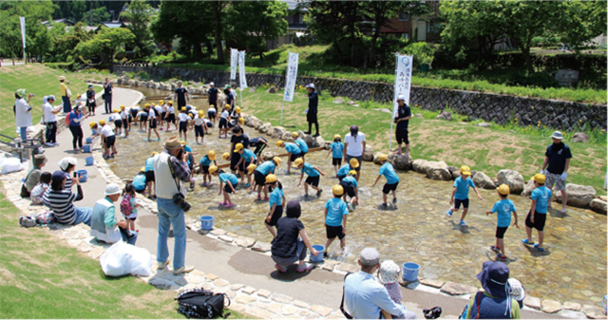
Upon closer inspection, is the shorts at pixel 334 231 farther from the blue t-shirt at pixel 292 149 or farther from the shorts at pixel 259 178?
the blue t-shirt at pixel 292 149

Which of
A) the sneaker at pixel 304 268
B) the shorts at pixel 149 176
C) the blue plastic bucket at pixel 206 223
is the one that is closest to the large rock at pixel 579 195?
the sneaker at pixel 304 268

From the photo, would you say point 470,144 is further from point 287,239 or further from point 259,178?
point 287,239

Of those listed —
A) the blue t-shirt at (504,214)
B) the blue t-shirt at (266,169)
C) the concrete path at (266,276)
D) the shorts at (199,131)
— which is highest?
the shorts at (199,131)

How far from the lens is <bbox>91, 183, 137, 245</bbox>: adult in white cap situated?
23.2 ft

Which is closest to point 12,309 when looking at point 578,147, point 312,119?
point 312,119

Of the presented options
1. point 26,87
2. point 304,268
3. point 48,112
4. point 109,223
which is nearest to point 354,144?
point 304,268

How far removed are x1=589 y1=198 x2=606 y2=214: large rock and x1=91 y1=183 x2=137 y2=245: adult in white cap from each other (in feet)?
35.3

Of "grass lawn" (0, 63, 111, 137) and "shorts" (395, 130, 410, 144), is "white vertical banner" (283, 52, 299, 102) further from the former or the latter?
"grass lawn" (0, 63, 111, 137)

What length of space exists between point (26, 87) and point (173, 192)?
24095 mm

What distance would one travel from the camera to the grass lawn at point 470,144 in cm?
1204

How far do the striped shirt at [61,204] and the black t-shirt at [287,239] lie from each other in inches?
171

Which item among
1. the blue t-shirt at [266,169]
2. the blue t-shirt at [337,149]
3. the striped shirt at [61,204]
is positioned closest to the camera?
the striped shirt at [61,204]

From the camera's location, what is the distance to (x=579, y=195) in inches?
413

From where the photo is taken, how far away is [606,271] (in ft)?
24.5
